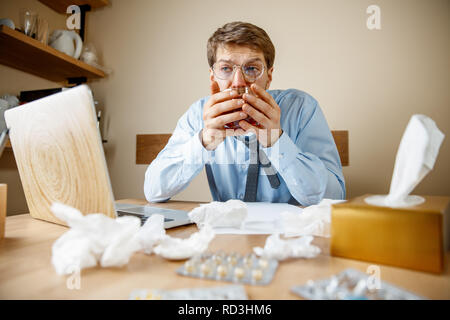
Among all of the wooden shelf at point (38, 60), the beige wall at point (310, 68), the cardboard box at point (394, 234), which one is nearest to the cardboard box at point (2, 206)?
the cardboard box at point (394, 234)

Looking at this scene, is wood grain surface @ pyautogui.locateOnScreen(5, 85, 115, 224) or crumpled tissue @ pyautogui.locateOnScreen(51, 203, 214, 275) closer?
crumpled tissue @ pyautogui.locateOnScreen(51, 203, 214, 275)

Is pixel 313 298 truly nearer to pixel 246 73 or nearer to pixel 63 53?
pixel 246 73

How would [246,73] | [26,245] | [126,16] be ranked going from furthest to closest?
1. [126,16]
2. [246,73]
3. [26,245]

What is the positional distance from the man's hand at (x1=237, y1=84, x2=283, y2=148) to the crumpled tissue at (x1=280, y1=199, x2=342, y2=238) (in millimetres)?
393

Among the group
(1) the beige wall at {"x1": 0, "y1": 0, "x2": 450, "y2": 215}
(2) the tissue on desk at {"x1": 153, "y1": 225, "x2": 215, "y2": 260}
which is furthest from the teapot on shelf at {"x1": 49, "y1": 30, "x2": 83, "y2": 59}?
(2) the tissue on desk at {"x1": 153, "y1": 225, "x2": 215, "y2": 260}

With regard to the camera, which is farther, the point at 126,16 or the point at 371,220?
the point at 126,16

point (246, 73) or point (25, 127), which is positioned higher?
point (246, 73)

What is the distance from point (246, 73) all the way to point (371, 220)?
892mm

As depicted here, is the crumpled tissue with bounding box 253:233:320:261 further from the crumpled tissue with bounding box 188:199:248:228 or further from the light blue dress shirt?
the light blue dress shirt

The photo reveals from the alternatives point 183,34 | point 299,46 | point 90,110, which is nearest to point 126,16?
point 183,34

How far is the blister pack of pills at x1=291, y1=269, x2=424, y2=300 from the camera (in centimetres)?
29

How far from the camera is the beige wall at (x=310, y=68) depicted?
1.52 metres

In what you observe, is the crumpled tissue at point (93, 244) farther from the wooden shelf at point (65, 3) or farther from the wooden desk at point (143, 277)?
the wooden shelf at point (65, 3)
